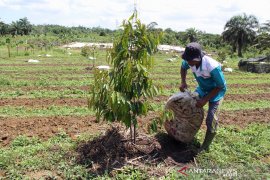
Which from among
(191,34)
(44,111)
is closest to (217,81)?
(44,111)

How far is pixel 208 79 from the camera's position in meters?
4.61

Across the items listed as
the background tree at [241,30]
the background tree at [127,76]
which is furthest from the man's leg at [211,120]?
the background tree at [241,30]

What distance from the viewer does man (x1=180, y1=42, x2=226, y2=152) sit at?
438cm

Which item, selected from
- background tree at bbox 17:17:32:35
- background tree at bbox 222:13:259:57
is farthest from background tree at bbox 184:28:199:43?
background tree at bbox 17:17:32:35

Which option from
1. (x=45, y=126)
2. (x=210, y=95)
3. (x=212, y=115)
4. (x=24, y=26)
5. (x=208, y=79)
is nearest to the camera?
(x=210, y=95)

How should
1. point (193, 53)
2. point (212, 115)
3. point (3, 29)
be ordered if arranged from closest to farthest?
point (193, 53) → point (212, 115) → point (3, 29)

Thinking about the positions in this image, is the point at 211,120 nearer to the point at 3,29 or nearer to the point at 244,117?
the point at 244,117

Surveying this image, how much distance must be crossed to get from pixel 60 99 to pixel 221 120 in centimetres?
443

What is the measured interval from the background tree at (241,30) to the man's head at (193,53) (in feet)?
145

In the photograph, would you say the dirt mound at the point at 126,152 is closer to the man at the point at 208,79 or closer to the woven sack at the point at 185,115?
the woven sack at the point at 185,115

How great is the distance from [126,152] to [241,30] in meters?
45.5

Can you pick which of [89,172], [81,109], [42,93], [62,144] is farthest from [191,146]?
[42,93]

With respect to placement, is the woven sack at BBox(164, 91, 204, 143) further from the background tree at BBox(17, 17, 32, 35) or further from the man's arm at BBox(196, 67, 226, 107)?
the background tree at BBox(17, 17, 32, 35)

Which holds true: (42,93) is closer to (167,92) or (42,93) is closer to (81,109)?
(81,109)
